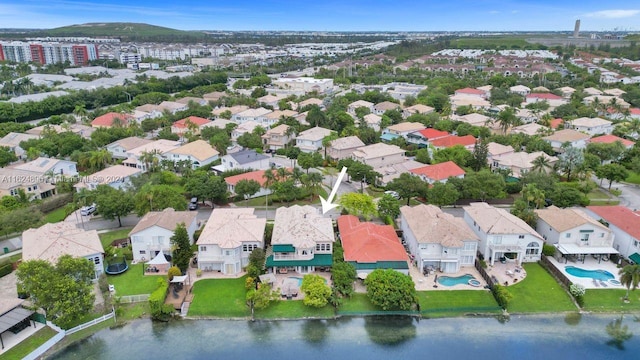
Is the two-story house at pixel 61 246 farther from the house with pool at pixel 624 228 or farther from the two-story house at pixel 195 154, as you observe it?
the house with pool at pixel 624 228

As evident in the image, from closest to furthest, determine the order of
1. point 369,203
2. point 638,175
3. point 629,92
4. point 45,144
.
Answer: point 369,203
point 638,175
point 45,144
point 629,92

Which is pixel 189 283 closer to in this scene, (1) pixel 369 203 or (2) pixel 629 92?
(1) pixel 369 203

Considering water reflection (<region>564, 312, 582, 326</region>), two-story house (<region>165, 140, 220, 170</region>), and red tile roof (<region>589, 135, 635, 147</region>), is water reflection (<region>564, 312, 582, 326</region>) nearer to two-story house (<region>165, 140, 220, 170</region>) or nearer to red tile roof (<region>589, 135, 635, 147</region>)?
red tile roof (<region>589, 135, 635, 147</region>)

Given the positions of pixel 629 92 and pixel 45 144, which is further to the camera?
pixel 629 92

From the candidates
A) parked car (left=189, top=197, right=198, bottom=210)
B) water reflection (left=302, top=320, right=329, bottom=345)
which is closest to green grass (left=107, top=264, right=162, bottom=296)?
parked car (left=189, top=197, right=198, bottom=210)

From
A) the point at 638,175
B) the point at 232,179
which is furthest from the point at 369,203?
the point at 638,175

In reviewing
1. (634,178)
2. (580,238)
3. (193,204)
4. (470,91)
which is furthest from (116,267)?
(470,91)

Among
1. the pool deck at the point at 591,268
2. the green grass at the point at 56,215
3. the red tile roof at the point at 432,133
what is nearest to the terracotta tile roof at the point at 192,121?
the green grass at the point at 56,215
